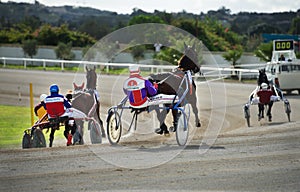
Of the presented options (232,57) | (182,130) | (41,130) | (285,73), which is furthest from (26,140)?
(232,57)

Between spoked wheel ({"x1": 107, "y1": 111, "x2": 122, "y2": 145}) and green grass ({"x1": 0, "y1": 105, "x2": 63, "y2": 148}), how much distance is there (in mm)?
3698

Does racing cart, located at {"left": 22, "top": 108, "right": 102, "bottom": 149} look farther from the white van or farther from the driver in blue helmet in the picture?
the white van

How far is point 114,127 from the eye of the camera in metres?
14.3

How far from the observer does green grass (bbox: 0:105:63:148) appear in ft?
61.5

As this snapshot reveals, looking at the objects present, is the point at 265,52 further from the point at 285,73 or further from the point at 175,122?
the point at 175,122

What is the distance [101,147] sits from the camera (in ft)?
44.9

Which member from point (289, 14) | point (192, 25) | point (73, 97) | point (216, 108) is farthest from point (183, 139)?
point (289, 14)

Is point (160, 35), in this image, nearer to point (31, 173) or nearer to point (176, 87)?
point (176, 87)

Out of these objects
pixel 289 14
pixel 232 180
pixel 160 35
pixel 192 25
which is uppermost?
pixel 289 14

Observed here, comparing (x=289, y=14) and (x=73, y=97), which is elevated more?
(x=289, y=14)

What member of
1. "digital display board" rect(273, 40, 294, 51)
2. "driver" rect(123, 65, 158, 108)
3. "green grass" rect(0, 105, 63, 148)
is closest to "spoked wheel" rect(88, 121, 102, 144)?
"green grass" rect(0, 105, 63, 148)

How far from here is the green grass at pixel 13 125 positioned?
18750 mm

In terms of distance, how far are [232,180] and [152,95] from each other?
4152 mm

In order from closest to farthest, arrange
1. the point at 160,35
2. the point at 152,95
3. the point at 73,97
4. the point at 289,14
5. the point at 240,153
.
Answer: the point at 240,153 < the point at 152,95 < the point at 160,35 < the point at 73,97 < the point at 289,14
